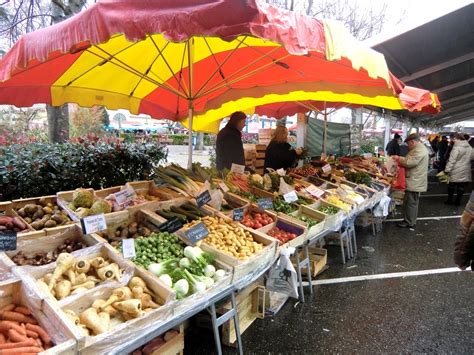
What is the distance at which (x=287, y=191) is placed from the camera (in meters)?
4.37

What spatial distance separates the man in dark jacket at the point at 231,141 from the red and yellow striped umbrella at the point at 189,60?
1.98ft

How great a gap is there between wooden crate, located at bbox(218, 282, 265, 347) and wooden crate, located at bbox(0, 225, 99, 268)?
128 cm

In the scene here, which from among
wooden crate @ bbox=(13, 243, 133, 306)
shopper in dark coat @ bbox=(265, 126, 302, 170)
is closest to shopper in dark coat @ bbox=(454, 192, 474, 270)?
wooden crate @ bbox=(13, 243, 133, 306)

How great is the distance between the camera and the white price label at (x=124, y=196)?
3.19 metres

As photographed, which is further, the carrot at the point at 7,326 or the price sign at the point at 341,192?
the price sign at the point at 341,192

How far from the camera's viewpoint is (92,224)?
2473 millimetres

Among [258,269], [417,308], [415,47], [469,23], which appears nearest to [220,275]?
[258,269]

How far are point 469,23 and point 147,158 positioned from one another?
694 centimetres

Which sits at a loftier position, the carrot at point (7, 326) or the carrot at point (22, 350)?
the carrot at point (7, 326)

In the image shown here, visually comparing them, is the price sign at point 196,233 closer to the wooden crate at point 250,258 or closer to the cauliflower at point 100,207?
the wooden crate at point 250,258

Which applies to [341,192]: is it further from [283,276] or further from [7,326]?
[7,326]

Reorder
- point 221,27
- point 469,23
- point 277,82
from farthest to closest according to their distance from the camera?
point 469,23, point 277,82, point 221,27

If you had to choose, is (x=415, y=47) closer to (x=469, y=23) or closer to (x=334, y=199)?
(x=469, y=23)

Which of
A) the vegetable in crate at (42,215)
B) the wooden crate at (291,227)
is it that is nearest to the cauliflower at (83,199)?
the vegetable in crate at (42,215)
